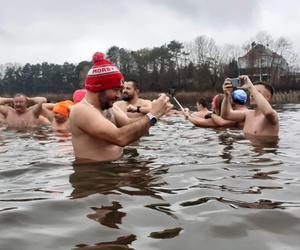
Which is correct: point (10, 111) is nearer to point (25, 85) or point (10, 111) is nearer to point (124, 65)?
point (124, 65)

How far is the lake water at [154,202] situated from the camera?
2965 millimetres

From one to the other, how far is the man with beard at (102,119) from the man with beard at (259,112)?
2934 mm

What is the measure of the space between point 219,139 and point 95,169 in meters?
4.13

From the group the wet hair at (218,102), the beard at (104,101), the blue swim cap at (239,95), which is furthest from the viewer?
the wet hair at (218,102)

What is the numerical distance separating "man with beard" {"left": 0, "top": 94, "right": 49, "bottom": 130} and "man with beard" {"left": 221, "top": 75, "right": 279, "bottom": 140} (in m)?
5.64

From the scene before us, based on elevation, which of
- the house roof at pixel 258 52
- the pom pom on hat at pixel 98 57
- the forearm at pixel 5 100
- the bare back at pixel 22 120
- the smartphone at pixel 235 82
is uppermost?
the house roof at pixel 258 52

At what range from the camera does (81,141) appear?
5578 mm

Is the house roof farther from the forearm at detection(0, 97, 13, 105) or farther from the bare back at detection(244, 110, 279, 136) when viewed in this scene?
the bare back at detection(244, 110, 279, 136)

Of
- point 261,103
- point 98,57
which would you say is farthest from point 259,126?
point 98,57

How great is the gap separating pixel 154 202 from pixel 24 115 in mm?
9328

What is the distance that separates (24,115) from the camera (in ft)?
40.8

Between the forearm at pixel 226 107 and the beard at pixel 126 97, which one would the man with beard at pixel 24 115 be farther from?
the forearm at pixel 226 107

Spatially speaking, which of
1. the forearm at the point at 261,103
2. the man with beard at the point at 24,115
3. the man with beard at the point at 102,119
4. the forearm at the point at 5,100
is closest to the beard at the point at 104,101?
the man with beard at the point at 102,119

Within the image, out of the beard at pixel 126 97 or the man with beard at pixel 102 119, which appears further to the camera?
the beard at pixel 126 97
